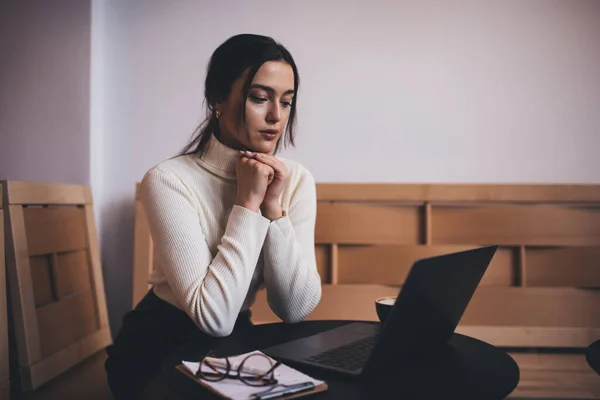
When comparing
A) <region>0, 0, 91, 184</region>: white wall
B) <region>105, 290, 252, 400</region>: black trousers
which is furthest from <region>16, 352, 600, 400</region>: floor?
<region>0, 0, 91, 184</region>: white wall

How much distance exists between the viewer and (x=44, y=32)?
68.6 inches

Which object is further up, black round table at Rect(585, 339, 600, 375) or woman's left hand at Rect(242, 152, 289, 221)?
woman's left hand at Rect(242, 152, 289, 221)

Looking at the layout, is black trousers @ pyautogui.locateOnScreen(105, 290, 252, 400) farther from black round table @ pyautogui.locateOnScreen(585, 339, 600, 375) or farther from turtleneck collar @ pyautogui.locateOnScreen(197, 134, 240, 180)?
black round table @ pyautogui.locateOnScreen(585, 339, 600, 375)

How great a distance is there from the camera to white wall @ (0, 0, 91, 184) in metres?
1.72

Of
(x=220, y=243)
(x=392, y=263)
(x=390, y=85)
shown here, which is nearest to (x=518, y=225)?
(x=392, y=263)

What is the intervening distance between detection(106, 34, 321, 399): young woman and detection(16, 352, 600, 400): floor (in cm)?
25

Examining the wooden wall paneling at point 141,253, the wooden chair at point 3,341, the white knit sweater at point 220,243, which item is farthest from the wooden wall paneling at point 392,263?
the wooden chair at point 3,341

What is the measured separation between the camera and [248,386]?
64 centimetres

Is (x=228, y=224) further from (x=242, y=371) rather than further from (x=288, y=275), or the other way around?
(x=242, y=371)

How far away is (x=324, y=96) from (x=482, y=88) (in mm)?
509

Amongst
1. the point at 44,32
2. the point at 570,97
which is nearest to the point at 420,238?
the point at 570,97

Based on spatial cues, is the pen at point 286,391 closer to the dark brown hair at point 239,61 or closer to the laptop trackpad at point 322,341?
the laptop trackpad at point 322,341

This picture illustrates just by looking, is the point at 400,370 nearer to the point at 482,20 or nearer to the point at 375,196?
the point at 375,196

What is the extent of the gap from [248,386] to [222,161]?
25.3 inches
